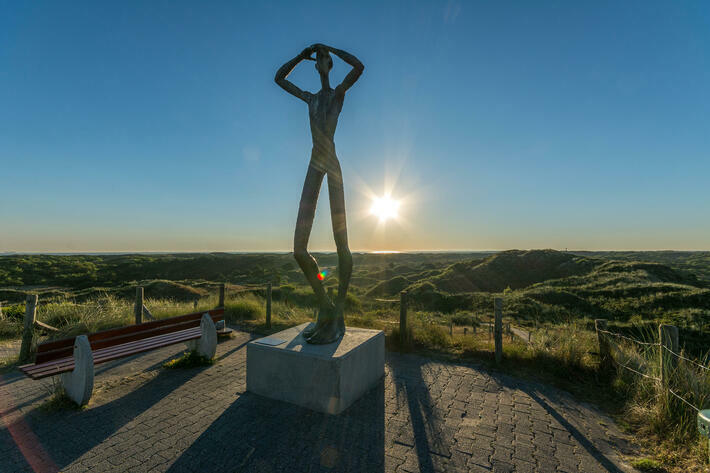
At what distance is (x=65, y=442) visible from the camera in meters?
3.20

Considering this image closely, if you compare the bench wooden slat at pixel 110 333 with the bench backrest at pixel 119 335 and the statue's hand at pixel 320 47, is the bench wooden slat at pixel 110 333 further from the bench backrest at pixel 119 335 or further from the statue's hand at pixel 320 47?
the statue's hand at pixel 320 47

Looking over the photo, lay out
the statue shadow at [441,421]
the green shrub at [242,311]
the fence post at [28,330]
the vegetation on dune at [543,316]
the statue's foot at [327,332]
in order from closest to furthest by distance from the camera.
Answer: the statue shadow at [441,421], the vegetation on dune at [543,316], the statue's foot at [327,332], the fence post at [28,330], the green shrub at [242,311]

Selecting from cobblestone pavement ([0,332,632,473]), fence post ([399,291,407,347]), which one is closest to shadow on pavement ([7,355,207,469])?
cobblestone pavement ([0,332,632,473])

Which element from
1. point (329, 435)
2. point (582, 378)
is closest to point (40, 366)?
point (329, 435)

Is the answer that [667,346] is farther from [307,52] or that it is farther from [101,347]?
[101,347]

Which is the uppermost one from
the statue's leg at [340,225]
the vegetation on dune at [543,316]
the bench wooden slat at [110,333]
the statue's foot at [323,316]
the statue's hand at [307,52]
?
the statue's hand at [307,52]

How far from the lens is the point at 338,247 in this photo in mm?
4801

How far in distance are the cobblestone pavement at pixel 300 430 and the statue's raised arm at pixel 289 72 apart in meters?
4.46

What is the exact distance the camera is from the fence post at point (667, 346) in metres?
3.64

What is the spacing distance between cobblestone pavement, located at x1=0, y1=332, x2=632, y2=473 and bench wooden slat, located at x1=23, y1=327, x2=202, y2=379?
1.81ft

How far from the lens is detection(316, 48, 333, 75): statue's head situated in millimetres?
4547

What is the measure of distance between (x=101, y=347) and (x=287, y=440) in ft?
10.6

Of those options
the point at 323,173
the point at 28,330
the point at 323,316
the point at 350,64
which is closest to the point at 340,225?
the point at 323,173

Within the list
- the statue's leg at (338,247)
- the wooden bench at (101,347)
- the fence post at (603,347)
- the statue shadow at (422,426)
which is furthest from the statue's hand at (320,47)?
the fence post at (603,347)
